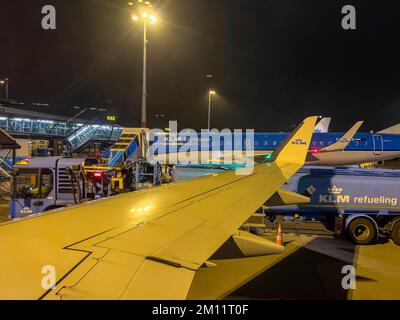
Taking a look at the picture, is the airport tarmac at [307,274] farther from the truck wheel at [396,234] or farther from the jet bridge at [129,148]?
the jet bridge at [129,148]

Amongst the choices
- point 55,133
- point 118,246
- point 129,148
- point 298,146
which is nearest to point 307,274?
point 298,146

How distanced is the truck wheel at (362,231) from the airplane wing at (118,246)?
7.19 metres

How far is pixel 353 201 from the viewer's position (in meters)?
10.7

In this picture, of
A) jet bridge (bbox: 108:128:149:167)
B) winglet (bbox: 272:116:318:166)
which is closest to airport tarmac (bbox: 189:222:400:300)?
winglet (bbox: 272:116:318:166)

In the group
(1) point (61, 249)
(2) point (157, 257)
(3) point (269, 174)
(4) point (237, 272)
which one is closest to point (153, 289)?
(2) point (157, 257)

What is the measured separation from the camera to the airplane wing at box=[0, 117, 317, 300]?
6.40 feet

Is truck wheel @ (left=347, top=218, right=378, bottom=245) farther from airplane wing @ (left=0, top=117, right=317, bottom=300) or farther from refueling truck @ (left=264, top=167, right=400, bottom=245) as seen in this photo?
airplane wing @ (left=0, top=117, right=317, bottom=300)

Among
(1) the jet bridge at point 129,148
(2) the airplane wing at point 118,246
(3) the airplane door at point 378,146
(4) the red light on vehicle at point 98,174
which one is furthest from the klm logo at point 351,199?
(3) the airplane door at point 378,146

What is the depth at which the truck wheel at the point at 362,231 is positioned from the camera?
1054 cm

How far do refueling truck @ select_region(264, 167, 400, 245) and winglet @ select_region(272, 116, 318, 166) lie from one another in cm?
219

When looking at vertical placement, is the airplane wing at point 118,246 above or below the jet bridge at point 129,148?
below

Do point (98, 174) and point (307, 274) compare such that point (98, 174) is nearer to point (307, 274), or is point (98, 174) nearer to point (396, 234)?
point (307, 274)

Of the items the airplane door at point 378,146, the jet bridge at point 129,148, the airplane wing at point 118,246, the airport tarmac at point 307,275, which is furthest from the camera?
the airplane door at point 378,146

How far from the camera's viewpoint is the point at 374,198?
10.7m
